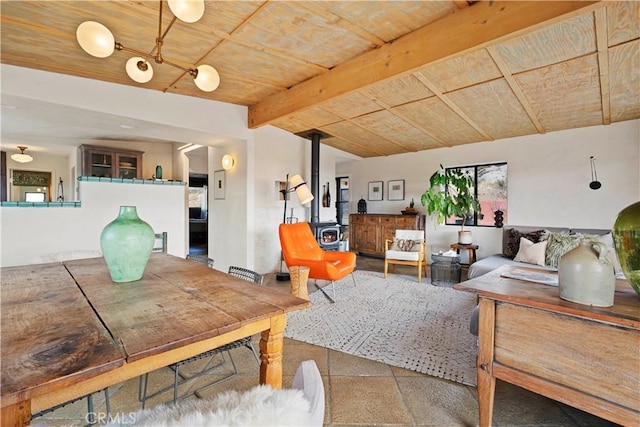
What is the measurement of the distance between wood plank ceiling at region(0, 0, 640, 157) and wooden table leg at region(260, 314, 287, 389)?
7.36 feet

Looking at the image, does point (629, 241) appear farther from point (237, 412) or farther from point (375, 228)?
point (375, 228)

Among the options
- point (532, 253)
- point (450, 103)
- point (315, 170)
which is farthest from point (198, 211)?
point (532, 253)

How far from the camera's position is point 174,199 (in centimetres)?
388

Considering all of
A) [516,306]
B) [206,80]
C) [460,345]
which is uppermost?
[206,80]

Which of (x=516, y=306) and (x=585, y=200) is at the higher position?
(x=585, y=200)

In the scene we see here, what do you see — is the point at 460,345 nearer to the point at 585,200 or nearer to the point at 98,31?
the point at 98,31

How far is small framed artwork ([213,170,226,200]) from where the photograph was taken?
17.0ft

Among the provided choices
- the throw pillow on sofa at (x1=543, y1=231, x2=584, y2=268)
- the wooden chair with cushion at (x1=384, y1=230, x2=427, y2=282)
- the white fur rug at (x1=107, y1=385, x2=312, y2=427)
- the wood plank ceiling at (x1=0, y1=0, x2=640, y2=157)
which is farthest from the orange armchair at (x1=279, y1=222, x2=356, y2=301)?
the white fur rug at (x1=107, y1=385, x2=312, y2=427)

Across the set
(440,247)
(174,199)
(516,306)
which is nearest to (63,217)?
(174,199)

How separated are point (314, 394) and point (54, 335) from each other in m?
0.81

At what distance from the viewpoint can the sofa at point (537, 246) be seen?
363cm

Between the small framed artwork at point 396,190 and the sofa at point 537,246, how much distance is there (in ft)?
7.63

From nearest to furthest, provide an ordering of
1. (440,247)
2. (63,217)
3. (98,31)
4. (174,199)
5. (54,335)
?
(54,335), (98,31), (63,217), (174,199), (440,247)

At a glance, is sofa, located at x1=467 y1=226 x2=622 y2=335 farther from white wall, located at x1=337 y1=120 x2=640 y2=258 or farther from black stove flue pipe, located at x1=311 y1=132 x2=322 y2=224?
black stove flue pipe, located at x1=311 y1=132 x2=322 y2=224
